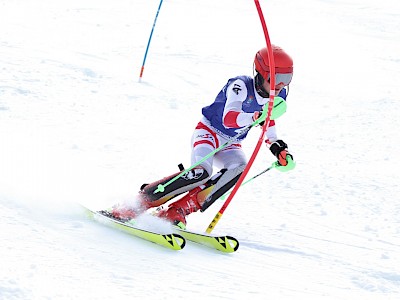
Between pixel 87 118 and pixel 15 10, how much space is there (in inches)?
269

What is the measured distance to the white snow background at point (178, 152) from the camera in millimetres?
4125

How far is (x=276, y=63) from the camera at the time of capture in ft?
15.5

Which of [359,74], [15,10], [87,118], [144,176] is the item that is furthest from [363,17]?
[144,176]

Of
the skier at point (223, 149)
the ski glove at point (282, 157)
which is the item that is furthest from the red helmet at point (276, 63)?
the ski glove at point (282, 157)

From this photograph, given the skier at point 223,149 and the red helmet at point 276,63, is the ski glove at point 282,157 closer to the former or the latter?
the skier at point 223,149

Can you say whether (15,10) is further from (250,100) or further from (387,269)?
(387,269)

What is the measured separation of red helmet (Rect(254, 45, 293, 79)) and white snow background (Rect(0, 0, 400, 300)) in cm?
132

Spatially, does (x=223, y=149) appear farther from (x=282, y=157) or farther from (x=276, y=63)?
(x=276, y=63)

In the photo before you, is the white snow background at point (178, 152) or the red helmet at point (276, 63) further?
the red helmet at point (276, 63)

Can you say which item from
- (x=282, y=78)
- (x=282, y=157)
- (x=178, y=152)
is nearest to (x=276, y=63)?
(x=282, y=78)

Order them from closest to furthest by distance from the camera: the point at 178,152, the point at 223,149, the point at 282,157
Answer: the point at 282,157, the point at 223,149, the point at 178,152

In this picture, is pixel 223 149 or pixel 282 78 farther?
pixel 223 149

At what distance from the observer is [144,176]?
662 centimetres

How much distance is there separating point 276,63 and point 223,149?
0.88 meters
